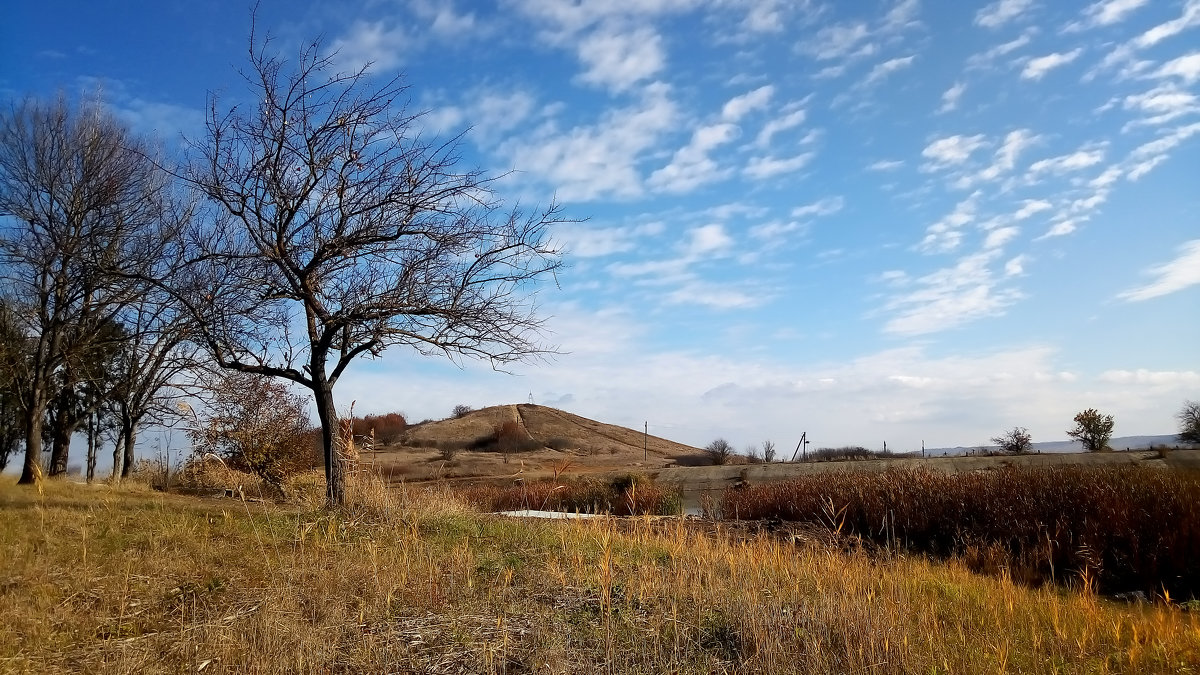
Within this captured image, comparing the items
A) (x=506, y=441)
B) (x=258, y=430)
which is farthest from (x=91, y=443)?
(x=506, y=441)

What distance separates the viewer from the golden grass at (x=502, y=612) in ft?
16.0

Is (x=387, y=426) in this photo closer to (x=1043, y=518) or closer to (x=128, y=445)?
(x=128, y=445)

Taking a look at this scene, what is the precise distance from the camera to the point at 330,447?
1048 centimetres

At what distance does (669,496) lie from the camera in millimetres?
22531

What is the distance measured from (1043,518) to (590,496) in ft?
45.2

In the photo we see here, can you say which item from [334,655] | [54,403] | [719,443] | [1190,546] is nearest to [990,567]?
[1190,546]

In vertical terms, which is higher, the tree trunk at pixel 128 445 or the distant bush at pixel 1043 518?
the tree trunk at pixel 128 445

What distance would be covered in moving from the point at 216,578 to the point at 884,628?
18.8 feet

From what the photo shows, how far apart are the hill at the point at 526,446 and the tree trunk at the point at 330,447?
2080 cm


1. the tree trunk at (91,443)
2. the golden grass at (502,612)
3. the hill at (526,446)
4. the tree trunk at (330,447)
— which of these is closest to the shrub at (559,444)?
the hill at (526,446)

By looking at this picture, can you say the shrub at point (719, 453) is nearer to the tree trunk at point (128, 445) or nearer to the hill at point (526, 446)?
the hill at point (526, 446)

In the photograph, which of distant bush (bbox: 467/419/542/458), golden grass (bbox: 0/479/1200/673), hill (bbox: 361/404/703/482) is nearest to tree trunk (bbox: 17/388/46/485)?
golden grass (bbox: 0/479/1200/673)

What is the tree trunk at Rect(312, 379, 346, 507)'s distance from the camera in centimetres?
1048

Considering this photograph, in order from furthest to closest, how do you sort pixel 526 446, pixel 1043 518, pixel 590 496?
pixel 526 446
pixel 590 496
pixel 1043 518
